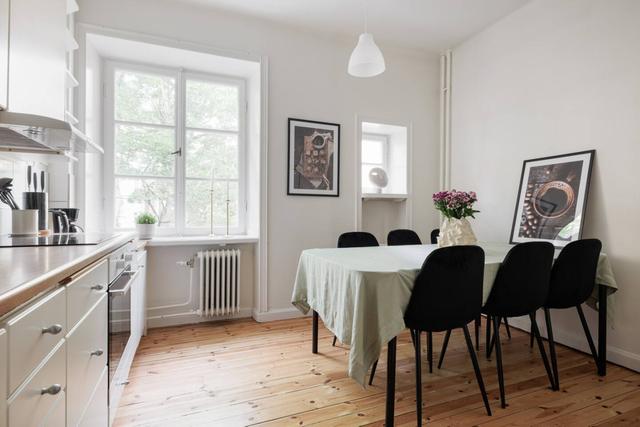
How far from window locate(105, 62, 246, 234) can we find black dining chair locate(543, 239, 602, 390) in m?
2.82

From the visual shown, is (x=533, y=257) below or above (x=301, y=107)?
below

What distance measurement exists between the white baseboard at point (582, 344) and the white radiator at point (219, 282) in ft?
9.05

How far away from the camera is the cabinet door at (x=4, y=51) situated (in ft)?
4.07

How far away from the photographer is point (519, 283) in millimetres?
2010

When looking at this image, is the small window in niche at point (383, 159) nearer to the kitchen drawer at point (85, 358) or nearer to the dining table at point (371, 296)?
the dining table at point (371, 296)

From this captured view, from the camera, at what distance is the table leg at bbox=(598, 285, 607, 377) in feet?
7.59

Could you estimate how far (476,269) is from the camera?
1.83m

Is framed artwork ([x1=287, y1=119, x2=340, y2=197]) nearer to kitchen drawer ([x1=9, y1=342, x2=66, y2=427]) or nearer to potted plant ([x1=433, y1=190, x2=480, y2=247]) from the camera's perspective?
potted plant ([x1=433, y1=190, x2=480, y2=247])

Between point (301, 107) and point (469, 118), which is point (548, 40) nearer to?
point (469, 118)

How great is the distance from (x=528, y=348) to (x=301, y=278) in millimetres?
1967

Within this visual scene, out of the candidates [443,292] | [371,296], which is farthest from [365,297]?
[443,292]

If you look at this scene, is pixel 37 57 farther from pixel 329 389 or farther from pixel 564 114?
pixel 564 114

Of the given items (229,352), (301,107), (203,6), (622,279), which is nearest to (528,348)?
(622,279)

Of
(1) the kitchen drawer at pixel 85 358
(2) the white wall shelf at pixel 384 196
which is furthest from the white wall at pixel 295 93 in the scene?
(1) the kitchen drawer at pixel 85 358
